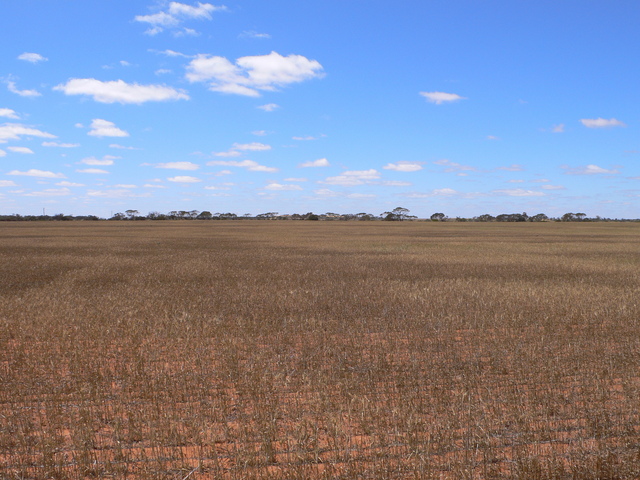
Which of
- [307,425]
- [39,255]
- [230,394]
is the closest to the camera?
[307,425]

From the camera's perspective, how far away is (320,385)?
7.57 metres

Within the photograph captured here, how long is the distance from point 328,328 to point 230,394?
4.84 m

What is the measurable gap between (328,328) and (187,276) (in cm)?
1239

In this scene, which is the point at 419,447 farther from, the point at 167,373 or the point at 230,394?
the point at 167,373

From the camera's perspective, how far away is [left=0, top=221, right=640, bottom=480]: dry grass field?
527cm

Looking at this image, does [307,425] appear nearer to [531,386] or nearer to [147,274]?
[531,386]

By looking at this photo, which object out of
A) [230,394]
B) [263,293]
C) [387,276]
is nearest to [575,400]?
[230,394]

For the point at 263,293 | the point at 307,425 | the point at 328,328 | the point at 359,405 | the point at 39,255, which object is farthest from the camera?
the point at 39,255

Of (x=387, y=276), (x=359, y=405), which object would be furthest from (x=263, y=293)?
(x=359, y=405)

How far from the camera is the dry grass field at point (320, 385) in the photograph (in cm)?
527

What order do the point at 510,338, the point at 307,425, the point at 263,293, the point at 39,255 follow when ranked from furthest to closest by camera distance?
the point at 39,255
the point at 263,293
the point at 510,338
the point at 307,425

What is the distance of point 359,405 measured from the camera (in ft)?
22.5

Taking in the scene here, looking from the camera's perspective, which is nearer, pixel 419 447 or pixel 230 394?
pixel 419 447

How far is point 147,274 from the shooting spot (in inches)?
910
